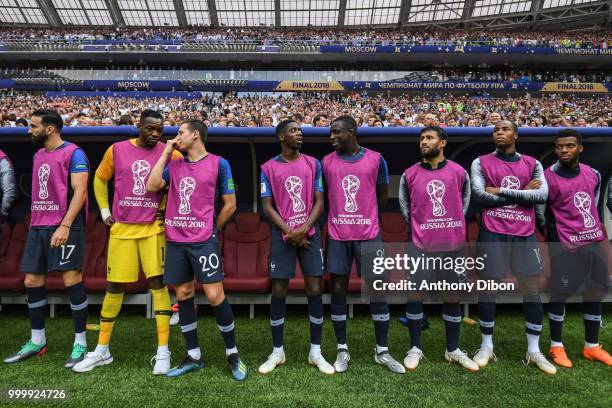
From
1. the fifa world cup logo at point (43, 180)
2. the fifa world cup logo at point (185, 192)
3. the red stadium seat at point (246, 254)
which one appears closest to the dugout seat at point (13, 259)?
the fifa world cup logo at point (43, 180)

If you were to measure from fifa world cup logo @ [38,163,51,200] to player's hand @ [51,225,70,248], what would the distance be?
0.38 meters

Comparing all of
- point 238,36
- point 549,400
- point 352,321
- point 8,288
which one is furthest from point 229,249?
point 238,36

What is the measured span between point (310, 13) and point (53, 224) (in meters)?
42.1

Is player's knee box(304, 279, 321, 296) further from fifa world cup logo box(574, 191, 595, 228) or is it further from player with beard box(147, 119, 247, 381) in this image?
fifa world cup logo box(574, 191, 595, 228)

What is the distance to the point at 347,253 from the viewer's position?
11.2ft

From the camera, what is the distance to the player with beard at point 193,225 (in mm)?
3256

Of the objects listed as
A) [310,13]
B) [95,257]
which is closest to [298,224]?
[95,257]

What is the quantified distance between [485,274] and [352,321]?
5.73 ft

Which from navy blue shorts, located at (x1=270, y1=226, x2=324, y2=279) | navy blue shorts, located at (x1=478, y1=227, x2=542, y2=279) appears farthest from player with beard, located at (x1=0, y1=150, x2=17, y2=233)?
navy blue shorts, located at (x1=478, y1=227, x2=542, y2=279)

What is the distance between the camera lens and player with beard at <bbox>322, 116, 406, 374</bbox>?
3.41 meters

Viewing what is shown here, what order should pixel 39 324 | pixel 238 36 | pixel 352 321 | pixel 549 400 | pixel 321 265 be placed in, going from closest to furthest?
1. pixel 549 400
2. pixel 321 265
3. pixel 39 324
4. pixel 352 321
5. pixel 238 36

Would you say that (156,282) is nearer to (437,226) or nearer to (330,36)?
(437,226)

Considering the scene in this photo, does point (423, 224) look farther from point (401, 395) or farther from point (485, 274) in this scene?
point (401, 395)

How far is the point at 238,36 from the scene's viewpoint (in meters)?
37.4
